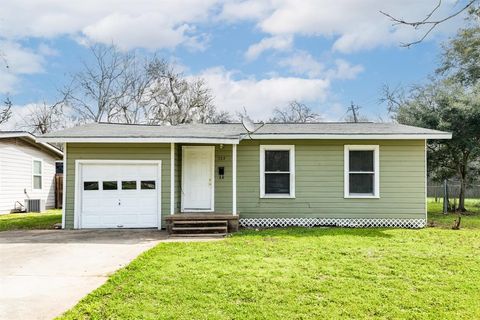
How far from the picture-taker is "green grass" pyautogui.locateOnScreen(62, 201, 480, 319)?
14.0ft

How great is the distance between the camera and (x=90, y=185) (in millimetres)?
10672

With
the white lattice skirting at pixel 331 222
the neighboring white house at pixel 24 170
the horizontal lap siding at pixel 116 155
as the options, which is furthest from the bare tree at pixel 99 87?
the white lattice skirting at pixel 331 222

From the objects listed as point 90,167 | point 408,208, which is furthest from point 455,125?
point 90,167

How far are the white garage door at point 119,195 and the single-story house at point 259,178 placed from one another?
3 cm

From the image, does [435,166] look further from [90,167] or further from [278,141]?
[90,167]

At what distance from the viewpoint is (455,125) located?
14.6 m

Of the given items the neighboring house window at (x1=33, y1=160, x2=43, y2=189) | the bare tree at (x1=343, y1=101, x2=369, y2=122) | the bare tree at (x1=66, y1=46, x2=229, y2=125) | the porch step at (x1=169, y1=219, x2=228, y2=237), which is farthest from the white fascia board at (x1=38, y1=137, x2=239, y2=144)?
the bare tree at (x1=66, y1=46, x2=229, y2=125)

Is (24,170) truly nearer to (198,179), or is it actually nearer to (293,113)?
(198,179)

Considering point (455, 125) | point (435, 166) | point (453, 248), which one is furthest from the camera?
point (435, 166)

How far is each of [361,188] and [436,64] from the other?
17435 millimetres

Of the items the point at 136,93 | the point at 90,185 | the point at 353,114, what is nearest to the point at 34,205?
the point at 90,185

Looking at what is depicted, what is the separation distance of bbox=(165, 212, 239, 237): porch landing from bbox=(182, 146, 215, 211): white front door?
3.61ft

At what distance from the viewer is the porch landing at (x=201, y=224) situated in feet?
31.7

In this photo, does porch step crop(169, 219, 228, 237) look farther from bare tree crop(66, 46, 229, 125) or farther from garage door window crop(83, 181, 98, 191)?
bare tree crop(66, 46, 229, 125)
